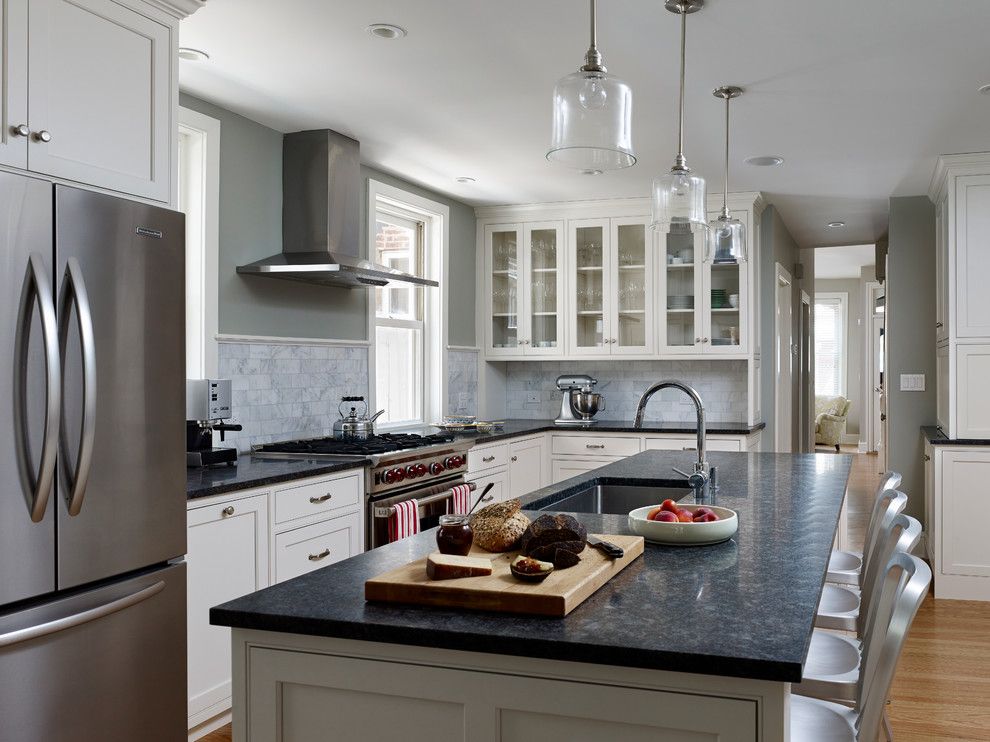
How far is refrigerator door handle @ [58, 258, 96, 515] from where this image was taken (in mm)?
2166

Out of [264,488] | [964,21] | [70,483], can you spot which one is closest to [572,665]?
[70,483]

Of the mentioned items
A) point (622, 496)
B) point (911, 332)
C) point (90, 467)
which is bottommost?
point (622, 496)

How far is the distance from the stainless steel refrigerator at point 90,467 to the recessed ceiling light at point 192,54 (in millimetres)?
965

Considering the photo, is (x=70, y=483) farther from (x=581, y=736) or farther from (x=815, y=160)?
(x=815, y=160)

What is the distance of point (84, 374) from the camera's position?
219 centimetres

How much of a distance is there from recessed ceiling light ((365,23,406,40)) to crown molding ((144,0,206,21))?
584 millimetres

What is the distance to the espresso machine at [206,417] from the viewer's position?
338cm

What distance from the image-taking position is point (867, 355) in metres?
12.0

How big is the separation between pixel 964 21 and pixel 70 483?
3.15 m

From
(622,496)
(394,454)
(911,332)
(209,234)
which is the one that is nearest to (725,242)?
(622,496)

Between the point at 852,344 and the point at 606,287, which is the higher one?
the point at 606,287

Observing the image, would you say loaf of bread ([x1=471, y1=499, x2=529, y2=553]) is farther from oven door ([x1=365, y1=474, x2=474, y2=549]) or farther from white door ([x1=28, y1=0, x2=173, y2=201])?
oven door ([x1=365, y1=474, x2=474, y2=549])

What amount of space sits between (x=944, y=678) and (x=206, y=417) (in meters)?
3.26

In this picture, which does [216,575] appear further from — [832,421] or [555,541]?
[832,421]
